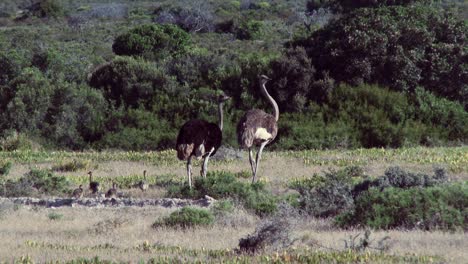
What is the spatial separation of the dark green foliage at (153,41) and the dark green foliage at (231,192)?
1083 inches

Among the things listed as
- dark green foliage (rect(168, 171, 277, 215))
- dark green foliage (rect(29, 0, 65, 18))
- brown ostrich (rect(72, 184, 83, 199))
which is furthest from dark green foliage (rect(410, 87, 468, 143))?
dark green foliage (rect(29, 0, 65, 18))

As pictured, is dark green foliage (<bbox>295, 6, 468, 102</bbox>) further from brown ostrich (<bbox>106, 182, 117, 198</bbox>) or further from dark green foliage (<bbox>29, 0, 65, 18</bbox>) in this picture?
dark green foliage (<bbox>29, 0, 65, 18</bbox>)

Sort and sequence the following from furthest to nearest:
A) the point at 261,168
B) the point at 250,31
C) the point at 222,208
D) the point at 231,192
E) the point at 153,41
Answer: the point at 250,31 < the point at 153,41 < the point at 261,168 < the point at 231,192 < the point at 222,208

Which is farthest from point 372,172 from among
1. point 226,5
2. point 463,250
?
point 226,5

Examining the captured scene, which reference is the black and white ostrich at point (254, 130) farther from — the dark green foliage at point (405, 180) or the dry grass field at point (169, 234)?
the dark green foliage at point (405, 180)

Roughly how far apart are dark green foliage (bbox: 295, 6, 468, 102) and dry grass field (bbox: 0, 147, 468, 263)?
31.2 feet

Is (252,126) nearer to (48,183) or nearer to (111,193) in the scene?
(111,193)

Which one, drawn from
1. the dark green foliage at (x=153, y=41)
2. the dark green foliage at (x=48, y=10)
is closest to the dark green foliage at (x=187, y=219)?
the dark green foliage at (x=153, y=41)

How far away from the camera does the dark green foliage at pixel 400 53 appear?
30.8 metres

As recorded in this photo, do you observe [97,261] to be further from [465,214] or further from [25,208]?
[25,208]

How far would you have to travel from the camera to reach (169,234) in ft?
40.6

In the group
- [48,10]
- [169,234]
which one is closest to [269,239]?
[169,234]

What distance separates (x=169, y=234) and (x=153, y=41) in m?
34.3

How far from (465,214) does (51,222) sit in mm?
5908
